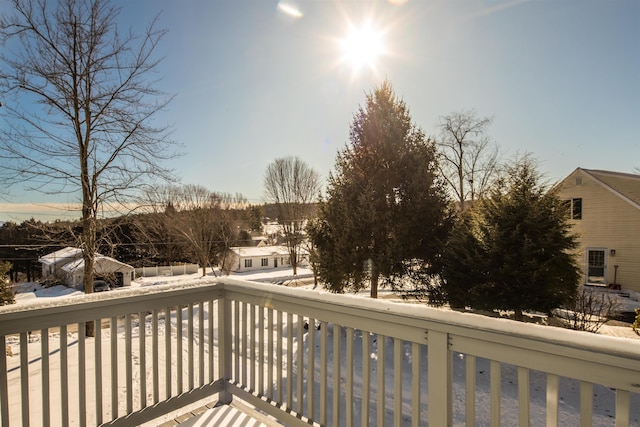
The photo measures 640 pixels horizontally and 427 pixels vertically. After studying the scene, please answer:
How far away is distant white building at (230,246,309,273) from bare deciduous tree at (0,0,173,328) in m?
15.5

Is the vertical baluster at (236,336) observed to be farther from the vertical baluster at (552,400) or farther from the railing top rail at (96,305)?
the vertical baluster at (552,400)

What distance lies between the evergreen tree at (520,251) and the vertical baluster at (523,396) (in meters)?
4.67

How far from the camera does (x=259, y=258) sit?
23688mm

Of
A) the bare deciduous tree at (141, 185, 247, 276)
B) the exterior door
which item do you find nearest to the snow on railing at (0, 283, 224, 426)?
the exterior door

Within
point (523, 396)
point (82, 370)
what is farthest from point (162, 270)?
point (523, 396)

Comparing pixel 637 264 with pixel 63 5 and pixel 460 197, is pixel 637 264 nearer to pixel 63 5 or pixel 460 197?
pixel 460 197

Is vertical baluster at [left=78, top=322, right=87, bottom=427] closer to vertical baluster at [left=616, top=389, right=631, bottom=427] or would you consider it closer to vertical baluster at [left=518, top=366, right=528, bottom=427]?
vertical baluster at [left=518, top=366, right=528, bottom=427]

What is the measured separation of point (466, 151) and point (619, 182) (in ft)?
18.2

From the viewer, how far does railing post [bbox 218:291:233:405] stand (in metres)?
2.28

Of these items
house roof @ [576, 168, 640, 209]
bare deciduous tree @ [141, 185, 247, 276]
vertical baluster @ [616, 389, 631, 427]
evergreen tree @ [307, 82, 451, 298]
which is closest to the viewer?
vertical baluster @ [616, 389, 631, 427]

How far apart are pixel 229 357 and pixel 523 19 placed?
6.72 m

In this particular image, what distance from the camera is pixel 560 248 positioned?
5230mm

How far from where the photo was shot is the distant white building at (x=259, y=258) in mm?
22500

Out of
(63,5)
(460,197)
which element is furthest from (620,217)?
(63,5)
